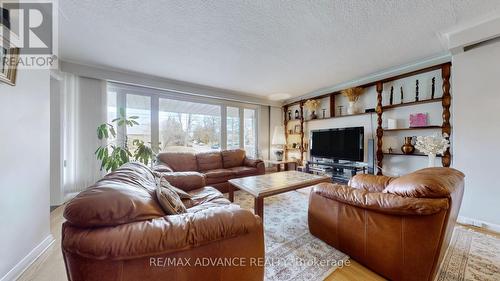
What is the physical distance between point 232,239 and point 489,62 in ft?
10.9

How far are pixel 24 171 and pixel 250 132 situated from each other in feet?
14.0

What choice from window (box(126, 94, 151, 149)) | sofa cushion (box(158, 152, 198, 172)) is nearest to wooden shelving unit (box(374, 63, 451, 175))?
sofa cushion (box(158, 152, 198, 172))

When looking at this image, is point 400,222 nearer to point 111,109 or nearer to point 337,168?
point 337,168

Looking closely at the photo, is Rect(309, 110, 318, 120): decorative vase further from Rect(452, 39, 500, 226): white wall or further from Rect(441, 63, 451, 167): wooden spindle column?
Rect(452, 39, 500, 226): white wall

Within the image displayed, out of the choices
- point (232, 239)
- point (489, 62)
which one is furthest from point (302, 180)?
point (489, 62)

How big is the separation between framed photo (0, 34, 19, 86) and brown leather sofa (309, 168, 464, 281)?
101 inches

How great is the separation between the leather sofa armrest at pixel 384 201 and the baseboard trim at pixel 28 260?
2.41 meters

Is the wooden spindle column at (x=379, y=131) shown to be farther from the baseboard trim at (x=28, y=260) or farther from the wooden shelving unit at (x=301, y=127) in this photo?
the baseboard trim at (x=28, y=260)

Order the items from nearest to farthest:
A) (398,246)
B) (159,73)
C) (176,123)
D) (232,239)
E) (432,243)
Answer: (232,239) → (432,243) → (398,246) → (159,73) → (176,123)

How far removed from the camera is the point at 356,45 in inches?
93.5

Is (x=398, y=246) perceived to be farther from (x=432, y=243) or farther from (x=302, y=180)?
(x=302, y=180)

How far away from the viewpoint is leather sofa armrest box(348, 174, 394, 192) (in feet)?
5.74

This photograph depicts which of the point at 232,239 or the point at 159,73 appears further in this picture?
the point at 159,73

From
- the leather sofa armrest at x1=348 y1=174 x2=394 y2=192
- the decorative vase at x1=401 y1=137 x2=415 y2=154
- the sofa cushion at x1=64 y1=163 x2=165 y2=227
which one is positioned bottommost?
the leather sofa armrest at x1=348 y1=174 x2=394 y2=192
